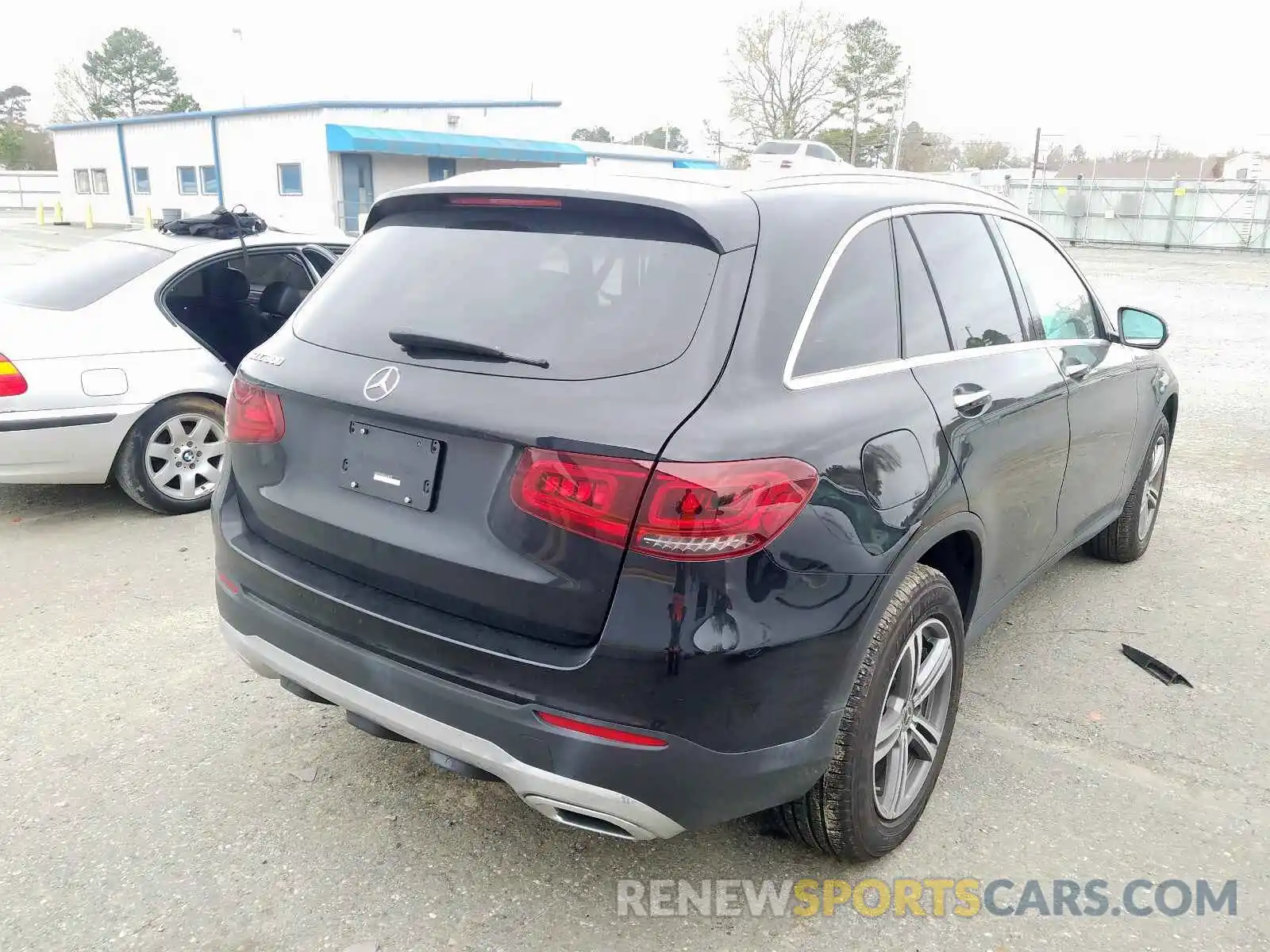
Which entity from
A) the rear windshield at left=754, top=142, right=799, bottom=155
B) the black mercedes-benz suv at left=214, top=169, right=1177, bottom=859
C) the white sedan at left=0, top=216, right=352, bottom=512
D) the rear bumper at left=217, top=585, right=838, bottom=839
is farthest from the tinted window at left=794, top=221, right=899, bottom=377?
the rear windshield at left=754, top=142, right=799, bottom=155

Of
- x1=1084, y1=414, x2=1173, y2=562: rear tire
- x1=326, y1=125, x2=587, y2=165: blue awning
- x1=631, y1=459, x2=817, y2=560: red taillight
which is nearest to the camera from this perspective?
x1=631, y1=459, x2=817, y2=560: red taillight

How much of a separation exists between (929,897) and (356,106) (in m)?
33.4

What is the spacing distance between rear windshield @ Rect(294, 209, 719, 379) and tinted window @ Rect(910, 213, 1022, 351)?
3.29ft

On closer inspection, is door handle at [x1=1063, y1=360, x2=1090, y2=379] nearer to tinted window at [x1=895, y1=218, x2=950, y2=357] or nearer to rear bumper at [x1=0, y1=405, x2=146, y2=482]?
tinted window at [x1=895, y1=218, x2=950, y2=357]

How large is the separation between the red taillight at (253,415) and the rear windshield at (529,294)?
200 mm

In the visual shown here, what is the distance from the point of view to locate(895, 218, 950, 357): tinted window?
108 inches

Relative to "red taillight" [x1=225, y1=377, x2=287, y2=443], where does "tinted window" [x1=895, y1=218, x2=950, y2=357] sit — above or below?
above

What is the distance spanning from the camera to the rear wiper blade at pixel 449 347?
226cm

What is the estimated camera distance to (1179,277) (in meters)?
21.9

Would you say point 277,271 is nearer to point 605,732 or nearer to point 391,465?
point 391,465

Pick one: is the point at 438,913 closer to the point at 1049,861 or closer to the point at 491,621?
the point at 491,621

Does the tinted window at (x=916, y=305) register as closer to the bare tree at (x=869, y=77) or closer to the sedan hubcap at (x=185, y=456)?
the sedan hubcap at (x=185, y=456)

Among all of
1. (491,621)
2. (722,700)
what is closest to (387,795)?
(491,621)

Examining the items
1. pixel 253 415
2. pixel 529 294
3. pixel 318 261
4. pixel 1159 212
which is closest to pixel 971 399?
pixel 529 294
